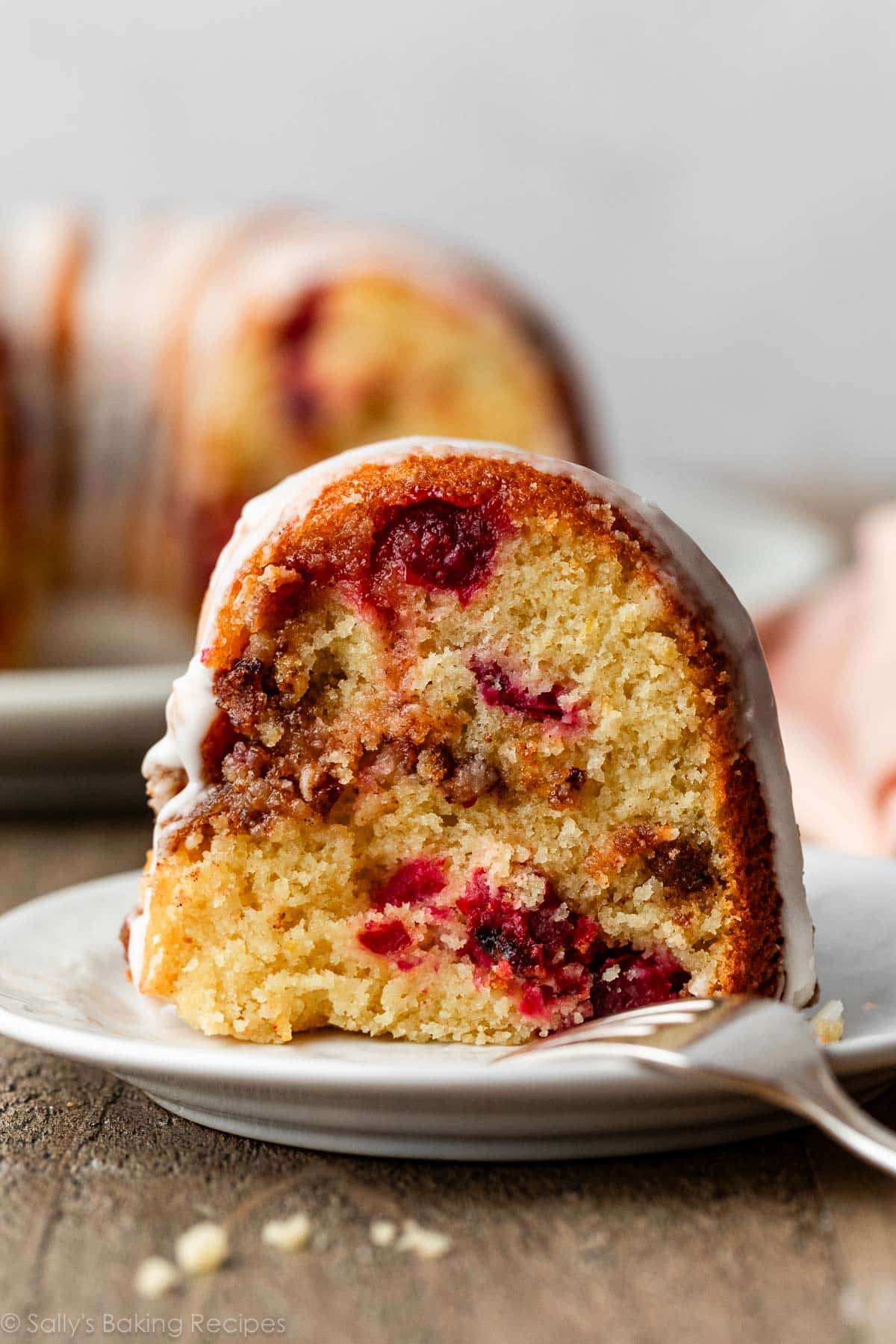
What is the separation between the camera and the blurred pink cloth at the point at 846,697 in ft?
7.36

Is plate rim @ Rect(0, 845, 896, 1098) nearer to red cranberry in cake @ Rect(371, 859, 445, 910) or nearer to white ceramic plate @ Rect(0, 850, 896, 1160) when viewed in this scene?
white ceramic plate @ Rect(0, 850, 896, 1160)

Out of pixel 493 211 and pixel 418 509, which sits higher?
pixel 418 509

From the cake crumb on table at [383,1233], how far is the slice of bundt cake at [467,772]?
280 mm

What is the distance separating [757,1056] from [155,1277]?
451 mm

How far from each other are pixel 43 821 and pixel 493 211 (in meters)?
4.02

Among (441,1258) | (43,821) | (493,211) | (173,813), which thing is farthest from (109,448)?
(493,211)

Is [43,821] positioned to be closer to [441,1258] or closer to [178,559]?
[178,559]

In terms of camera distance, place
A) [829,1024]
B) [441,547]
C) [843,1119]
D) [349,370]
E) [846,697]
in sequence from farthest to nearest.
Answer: [349,370] → [846,697] → [441,547] → [829,1024] → [843,1119]

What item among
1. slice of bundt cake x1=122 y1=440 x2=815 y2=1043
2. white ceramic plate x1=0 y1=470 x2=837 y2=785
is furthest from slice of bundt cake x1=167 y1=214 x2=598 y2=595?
slice of bundt cake x1=122 y1=440 x2=815 y2=1043

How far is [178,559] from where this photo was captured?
3273 mm

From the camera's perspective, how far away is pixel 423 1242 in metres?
1.18

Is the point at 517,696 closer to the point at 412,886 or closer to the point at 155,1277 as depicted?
the point at 412,886

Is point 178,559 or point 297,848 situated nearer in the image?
point 297,848

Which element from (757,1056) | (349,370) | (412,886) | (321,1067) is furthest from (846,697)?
(321,1067)
